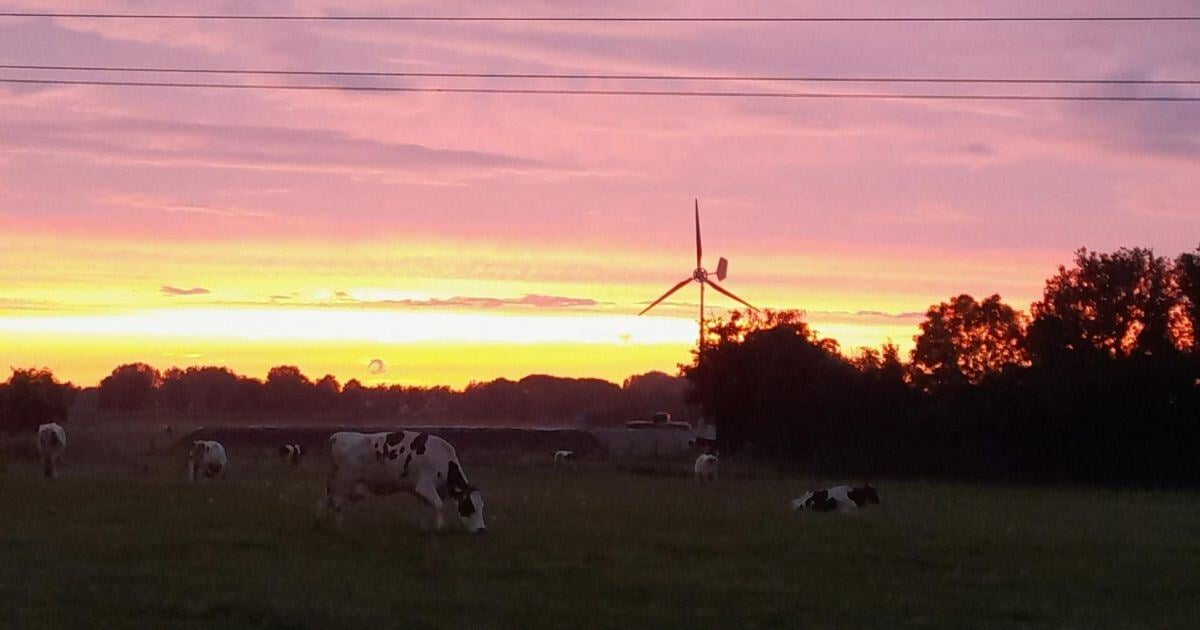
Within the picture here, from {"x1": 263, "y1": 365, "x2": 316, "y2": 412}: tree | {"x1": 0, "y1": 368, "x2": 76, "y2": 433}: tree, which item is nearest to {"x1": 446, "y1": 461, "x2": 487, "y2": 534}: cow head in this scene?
{"x1": 0, "y1": 368, "x2": 76, "y2": 433}: tree

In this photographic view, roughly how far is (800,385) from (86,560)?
36.0 m

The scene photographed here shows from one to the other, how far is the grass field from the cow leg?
21.9 inches

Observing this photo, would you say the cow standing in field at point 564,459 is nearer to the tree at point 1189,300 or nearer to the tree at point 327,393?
the tree at point 1189,300

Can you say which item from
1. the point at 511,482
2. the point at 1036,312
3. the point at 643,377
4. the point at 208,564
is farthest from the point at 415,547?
the point at 643,377

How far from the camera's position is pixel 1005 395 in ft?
151

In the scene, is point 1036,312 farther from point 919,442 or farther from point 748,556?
point 748,556

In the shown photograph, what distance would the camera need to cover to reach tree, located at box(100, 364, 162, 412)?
15388cm

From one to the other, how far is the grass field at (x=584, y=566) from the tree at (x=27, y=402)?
37.1 meters

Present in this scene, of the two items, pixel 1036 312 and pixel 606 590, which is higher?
pixel 1036 312

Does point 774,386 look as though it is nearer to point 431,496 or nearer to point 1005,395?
point 1005,395

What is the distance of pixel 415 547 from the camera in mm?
18531

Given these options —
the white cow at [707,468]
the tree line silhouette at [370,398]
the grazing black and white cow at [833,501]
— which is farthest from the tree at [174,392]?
the grazing black and white cow at [833,501]

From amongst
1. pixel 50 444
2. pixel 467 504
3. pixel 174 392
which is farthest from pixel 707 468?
pixel 174 392

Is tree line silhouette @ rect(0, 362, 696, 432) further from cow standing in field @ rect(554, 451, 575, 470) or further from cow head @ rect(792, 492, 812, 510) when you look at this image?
cow head @ rect(792, 492, 812, 510)
